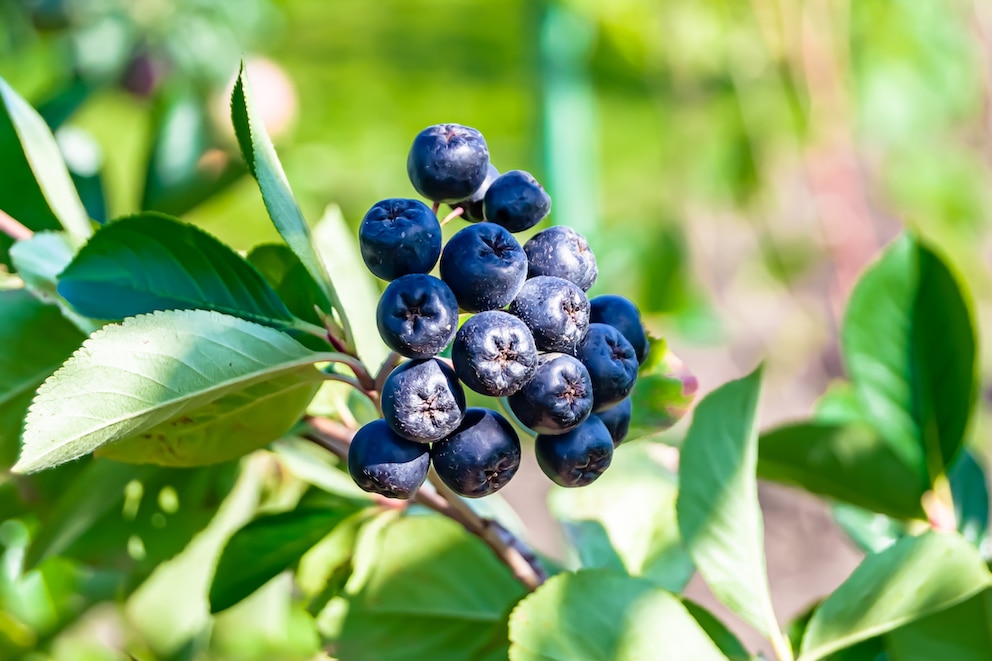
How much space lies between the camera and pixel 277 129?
2381 millimetres

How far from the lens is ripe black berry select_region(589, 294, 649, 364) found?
2.02 feet

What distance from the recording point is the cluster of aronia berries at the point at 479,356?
0.54 m

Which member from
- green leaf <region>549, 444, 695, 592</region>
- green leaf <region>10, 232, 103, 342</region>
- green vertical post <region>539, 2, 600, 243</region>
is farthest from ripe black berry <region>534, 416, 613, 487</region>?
green vertical post <region>539, 2, 600, 243</region>

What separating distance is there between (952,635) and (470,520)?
0.35m

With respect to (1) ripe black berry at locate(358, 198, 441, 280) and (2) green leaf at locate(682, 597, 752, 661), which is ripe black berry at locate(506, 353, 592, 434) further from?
(2) green leaf at locate(682, 597, 752, 661)

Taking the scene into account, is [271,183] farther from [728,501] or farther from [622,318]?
[728,501]

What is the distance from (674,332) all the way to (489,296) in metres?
1.38

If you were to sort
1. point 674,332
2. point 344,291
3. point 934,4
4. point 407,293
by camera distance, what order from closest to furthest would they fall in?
point 407,293
point 344,291
point 674,332
point 934,4

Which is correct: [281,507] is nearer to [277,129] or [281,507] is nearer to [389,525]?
[389,525]

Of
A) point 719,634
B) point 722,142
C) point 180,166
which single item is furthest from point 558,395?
point 722,142

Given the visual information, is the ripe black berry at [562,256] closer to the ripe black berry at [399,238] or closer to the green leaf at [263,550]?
the ripe black berry at [399,238]

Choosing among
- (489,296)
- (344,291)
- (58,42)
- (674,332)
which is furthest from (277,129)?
(489,296)

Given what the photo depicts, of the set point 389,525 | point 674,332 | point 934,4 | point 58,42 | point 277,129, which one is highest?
point 934,4

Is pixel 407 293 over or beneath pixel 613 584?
over
